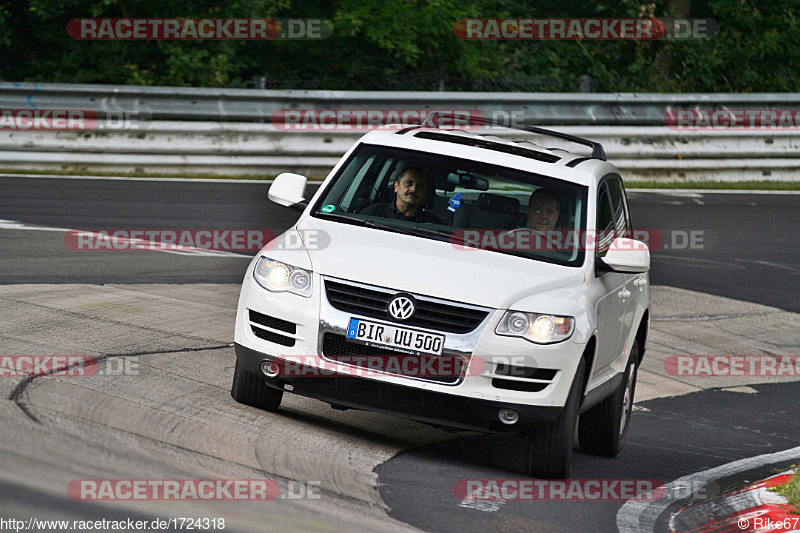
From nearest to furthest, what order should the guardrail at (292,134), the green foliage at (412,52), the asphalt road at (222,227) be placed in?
the asphalt road at (222,227), the guardrail at (292,134), the green foliage at (412,52)

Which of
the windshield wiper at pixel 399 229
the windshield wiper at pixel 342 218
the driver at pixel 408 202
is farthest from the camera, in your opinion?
the driver at pixel 408 202

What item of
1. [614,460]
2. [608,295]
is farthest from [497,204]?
[614,460]

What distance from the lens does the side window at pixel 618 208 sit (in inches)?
332

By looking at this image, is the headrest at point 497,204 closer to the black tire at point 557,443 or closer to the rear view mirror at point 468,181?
the rear view mirror at point 468,181

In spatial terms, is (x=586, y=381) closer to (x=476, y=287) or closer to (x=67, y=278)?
(x=476, y=287)

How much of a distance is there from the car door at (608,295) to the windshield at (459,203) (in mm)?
219

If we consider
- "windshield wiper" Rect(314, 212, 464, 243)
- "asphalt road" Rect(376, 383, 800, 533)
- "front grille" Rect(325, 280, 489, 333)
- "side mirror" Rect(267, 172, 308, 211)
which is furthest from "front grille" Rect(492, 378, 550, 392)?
"side mirror" Rect(267, 172, 308, 211)

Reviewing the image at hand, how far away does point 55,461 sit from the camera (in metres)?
5.44

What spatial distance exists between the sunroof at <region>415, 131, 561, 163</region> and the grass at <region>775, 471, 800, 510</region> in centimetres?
250

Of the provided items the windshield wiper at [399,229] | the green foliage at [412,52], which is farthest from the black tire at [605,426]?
the green foliage at [412,52]

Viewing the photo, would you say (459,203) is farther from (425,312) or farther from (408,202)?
(425,312)

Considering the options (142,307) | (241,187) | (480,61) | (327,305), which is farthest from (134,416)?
(480,61)

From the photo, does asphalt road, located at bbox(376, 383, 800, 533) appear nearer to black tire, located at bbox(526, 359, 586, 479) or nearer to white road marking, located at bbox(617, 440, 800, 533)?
white road marking, located at bbox(617, 440, 800, 533)

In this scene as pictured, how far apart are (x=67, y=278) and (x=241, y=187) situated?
22.4 feet
